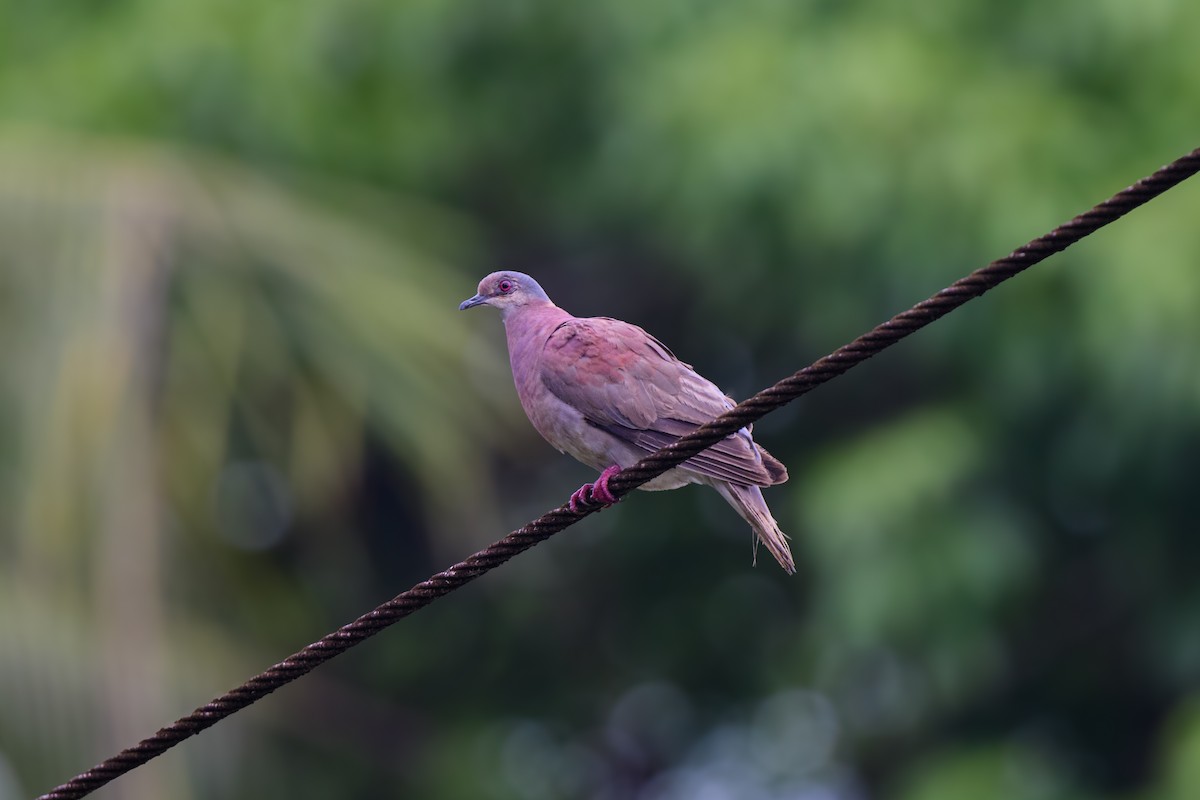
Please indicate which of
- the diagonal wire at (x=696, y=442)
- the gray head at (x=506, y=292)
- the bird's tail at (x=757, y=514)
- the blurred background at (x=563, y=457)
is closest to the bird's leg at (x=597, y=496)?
the bird's tail at (x=757, y=514)

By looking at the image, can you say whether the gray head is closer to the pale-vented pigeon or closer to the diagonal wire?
the pale-vented pigeon

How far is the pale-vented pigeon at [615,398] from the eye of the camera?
17.1ft

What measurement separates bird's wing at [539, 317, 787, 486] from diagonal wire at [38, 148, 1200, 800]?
1.41 meters

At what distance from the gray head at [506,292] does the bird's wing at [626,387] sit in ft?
1.16

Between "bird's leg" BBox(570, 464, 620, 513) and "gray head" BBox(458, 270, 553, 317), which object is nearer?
"bird's leg" BBox(570, 464, 620, 513)

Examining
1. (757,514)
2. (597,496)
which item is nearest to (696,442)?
(597,496)

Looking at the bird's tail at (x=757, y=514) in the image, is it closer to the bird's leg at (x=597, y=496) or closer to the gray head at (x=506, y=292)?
the bird's leg at (x=597, y=496)

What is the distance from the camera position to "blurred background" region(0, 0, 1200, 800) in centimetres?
806

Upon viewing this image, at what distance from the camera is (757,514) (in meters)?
5.04

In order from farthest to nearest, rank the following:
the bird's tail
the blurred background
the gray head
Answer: the blurred background, the gray head, the bird's tail

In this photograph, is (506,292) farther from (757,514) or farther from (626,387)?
(757,514)

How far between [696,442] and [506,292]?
2.27 meters

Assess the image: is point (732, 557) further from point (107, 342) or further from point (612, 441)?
point (612, 441)

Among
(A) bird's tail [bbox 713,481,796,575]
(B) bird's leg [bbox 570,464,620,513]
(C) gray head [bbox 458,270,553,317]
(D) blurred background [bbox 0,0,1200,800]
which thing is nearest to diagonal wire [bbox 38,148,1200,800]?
(B) bird's leg [bbox 570,464,620,513]
